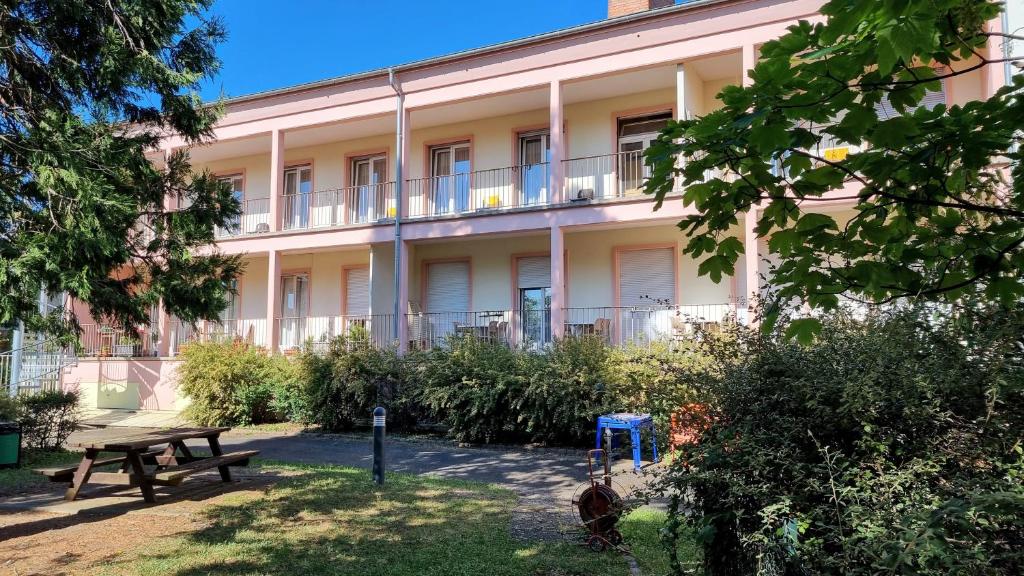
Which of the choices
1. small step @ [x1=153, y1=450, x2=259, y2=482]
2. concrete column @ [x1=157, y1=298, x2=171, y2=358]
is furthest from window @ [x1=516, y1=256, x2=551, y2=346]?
concrete column @ [x1=157, y1=298, x2=171, y2=358]

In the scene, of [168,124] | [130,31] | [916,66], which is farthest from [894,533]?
[168,124]

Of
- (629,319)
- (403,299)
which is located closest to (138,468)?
(403,299)

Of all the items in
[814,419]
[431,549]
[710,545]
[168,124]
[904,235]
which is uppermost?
[168,124]

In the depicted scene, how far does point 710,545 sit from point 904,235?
5.96 ft

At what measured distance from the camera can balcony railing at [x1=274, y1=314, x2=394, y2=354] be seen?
51.8 ft

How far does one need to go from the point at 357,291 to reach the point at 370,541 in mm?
13774

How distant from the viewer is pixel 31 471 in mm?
9133

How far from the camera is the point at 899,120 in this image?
240cm

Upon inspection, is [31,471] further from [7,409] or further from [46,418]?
[46,418]

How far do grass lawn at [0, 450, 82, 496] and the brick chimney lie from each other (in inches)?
610

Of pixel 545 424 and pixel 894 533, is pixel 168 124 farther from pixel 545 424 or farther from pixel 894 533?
pixel 894 533

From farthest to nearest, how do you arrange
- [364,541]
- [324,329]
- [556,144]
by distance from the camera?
[324,329]
[556,144]
[364,541]

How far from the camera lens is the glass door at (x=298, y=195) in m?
18.9

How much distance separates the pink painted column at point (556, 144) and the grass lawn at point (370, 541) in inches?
335
